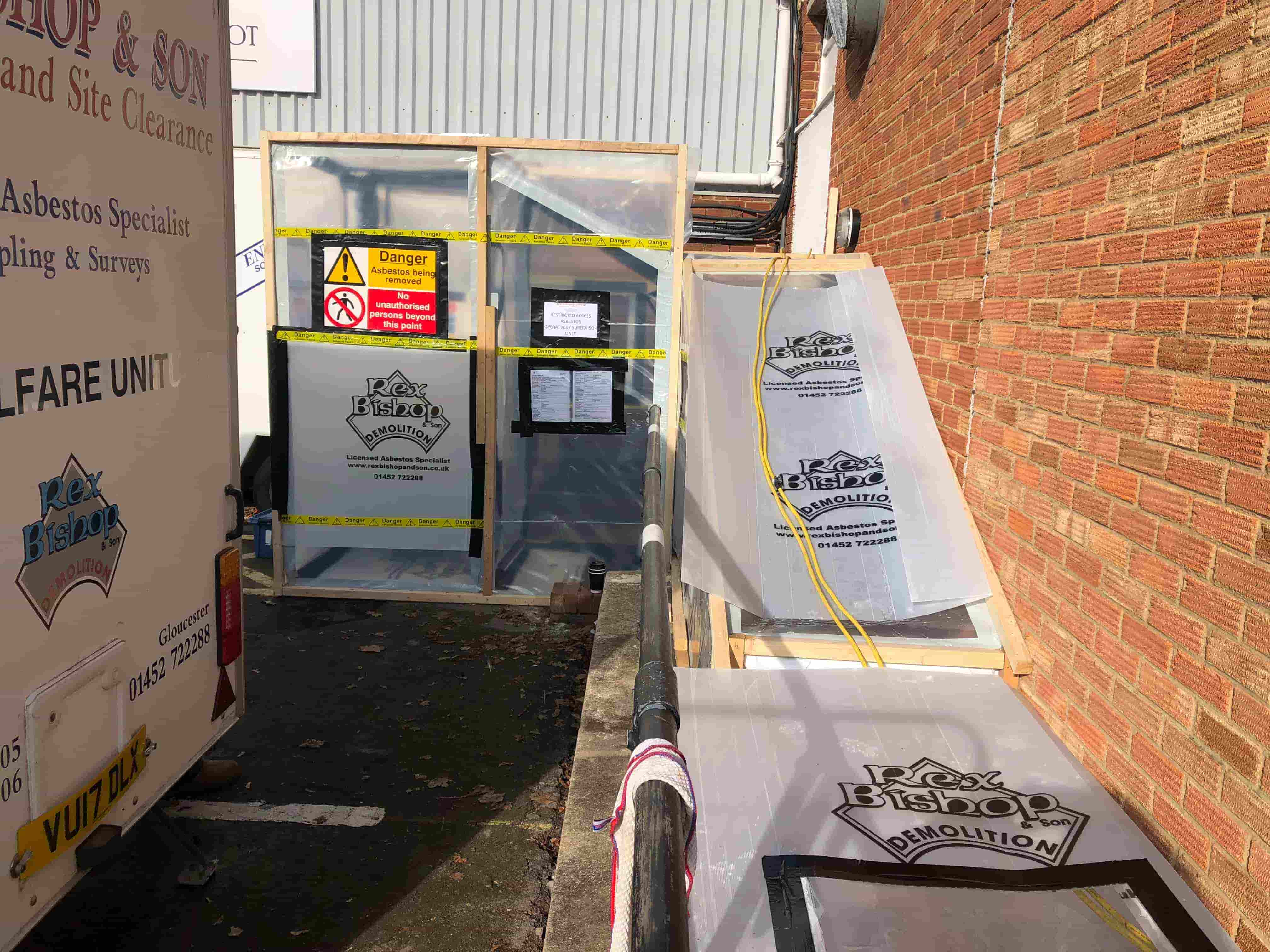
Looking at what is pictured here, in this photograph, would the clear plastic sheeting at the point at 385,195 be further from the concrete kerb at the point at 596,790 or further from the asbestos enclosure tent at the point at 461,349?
the concrete kerb at the point at 596,790

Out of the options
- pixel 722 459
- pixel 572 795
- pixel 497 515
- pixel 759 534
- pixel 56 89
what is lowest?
pixel 572 795

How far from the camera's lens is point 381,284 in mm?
6078

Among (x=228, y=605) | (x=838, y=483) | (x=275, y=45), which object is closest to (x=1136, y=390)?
(x=838, y=483)

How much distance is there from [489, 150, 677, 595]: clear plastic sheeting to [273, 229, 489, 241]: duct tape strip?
0.15 metres

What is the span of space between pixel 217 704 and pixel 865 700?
215 cm

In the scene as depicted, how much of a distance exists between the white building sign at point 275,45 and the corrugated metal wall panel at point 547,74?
11 centimetres

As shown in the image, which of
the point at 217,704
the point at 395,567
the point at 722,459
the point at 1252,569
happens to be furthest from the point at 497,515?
the point at 1252,569

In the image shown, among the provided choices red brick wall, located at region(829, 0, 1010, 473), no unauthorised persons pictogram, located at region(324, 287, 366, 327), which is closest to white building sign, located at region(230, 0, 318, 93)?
no unauthorised persons pictogram, located at region(324, 287, 366, 327)

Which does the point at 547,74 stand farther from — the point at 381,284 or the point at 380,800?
the point at 380,800

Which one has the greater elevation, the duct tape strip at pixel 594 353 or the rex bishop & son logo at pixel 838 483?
the duct tape strip at pixel 594 353

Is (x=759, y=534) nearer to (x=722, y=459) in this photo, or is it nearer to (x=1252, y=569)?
(x=722, y=459)

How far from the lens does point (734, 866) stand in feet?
6.89

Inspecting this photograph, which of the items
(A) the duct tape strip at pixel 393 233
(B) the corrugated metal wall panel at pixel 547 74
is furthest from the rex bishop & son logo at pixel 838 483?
(B) the corrugated metal wall panel at pixel 547 74

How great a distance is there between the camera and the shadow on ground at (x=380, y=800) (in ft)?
10.1
